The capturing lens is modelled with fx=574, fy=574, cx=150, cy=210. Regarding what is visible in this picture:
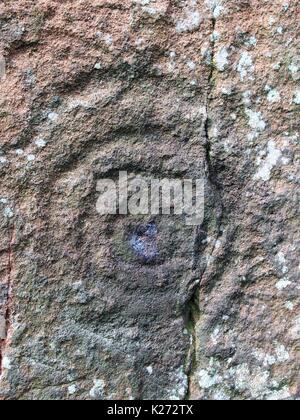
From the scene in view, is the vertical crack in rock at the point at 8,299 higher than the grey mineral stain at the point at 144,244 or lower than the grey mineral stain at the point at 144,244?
lower

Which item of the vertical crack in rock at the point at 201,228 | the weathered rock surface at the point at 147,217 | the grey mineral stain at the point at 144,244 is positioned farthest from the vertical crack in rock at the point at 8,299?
the vertical crack in rock at the point at 201,228

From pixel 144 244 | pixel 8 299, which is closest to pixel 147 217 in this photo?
pixel 144 244

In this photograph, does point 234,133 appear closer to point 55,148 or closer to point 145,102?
point 145,102

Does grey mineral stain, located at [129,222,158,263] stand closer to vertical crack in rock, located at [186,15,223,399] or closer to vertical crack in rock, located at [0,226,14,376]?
vertical crack in rock, located at [186,15,223,399]

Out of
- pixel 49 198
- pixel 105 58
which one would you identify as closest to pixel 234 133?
pixel 105 58

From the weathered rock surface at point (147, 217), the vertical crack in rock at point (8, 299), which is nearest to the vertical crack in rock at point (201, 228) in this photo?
the weathered rock surface at point (147, 217)

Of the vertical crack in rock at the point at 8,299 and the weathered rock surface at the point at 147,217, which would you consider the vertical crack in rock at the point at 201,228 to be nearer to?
the weathered rock surface at the point at 147,217

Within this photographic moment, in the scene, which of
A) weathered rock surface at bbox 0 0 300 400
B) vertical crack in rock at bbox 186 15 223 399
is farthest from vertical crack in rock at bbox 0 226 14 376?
vertical crack in rock at bbox 186 15 223 399
